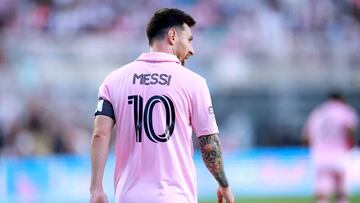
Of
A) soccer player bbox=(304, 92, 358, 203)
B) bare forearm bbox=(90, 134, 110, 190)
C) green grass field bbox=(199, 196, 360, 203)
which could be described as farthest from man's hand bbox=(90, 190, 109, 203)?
green grass field bbox=(199, 196, 360, 203)

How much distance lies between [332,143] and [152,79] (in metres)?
10.8

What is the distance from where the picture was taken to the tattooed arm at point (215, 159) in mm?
6094

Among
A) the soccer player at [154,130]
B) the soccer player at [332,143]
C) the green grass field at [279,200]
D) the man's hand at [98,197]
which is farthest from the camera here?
the green grass field at [279,200]

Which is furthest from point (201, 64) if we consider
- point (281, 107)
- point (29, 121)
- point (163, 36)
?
point (163, 36)

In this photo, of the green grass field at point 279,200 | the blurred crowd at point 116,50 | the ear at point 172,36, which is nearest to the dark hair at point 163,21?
the ear at point 172,36

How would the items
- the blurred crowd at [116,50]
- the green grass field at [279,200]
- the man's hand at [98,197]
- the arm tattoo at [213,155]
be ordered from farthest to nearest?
1. the blurred crowd at [116,50]
2. the green grass field at [279,200]
3. the arm tattoo at [213,155]
4. the man's hand at [98,197]

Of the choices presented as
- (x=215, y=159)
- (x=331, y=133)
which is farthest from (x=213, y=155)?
(x=331, y=133)

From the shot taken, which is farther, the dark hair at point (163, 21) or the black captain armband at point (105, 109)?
the dark hair at point (163, 21)

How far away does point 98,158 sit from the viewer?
5.96 meters

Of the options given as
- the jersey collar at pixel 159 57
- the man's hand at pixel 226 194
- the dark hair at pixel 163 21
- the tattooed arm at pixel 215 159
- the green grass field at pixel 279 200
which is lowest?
the man's hand at pixel 226 194

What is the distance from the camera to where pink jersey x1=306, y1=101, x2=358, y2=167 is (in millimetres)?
16234

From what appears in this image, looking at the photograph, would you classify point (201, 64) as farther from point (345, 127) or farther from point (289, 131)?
point (345, 127)

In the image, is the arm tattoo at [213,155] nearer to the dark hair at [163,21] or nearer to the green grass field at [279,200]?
the dark hair at [163,21]

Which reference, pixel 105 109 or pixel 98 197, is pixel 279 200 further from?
pixel 98 197
